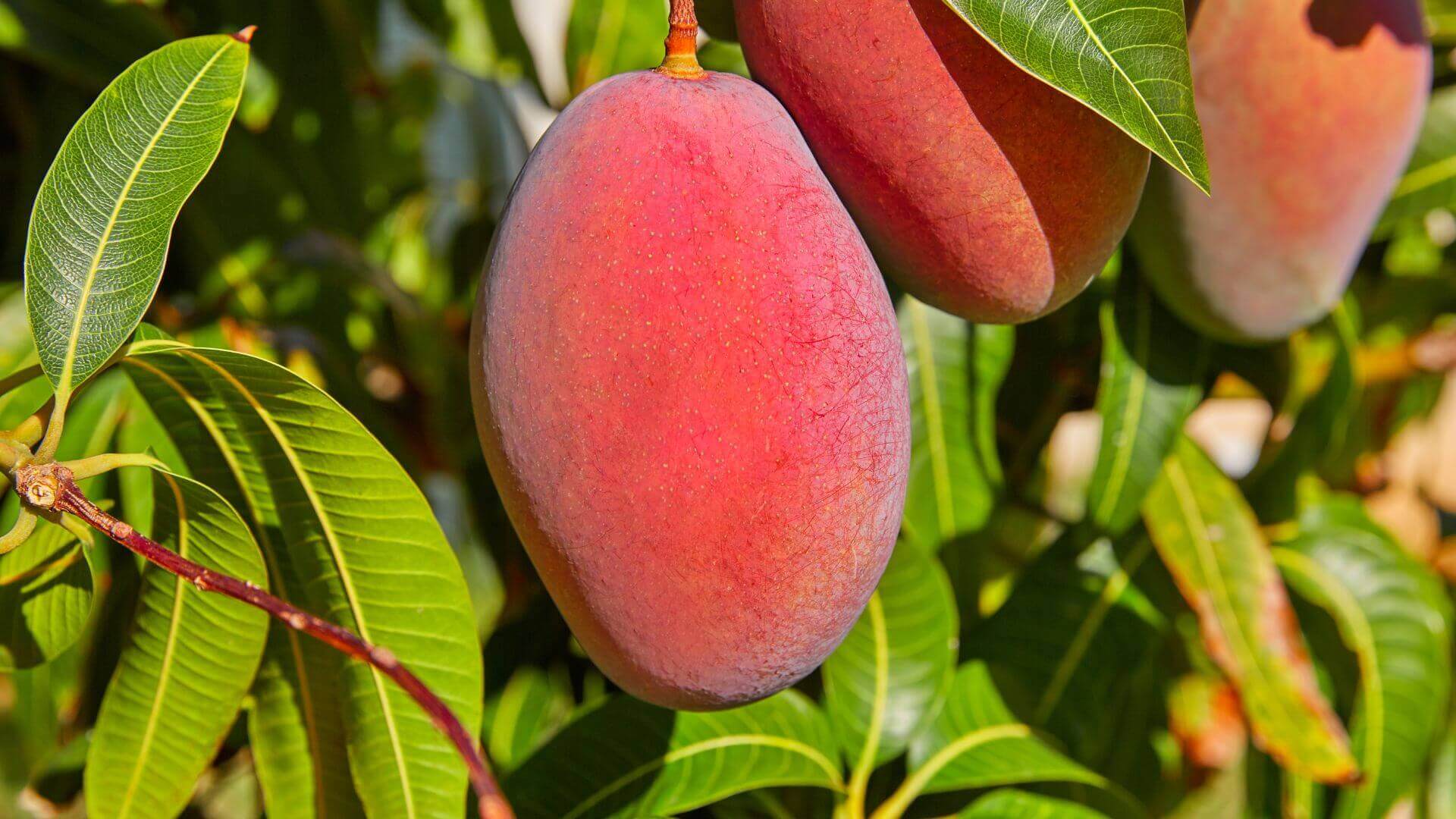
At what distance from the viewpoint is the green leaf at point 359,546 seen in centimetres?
56

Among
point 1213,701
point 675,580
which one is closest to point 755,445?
point 675,580

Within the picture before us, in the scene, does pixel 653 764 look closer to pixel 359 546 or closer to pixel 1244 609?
pixel 359 546

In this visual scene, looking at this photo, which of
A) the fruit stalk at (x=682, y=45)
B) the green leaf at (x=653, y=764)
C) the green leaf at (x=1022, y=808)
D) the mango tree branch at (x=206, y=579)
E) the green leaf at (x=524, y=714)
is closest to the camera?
the mango tree branch at (x=206, y=579)

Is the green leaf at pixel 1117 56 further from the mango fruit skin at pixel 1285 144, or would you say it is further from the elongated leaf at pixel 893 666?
the elongated leaf at pixel 893 666

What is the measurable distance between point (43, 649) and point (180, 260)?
1.65ft

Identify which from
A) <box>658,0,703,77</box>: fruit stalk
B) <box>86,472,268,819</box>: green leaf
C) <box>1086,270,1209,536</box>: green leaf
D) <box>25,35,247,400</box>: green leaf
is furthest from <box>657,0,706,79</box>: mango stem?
<box>1086,270,1209,536</box>: green leaf

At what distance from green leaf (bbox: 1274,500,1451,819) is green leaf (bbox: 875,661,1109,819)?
1.01 feet

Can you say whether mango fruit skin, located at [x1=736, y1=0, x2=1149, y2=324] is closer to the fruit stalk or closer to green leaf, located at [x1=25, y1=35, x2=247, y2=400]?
the fruit stalk

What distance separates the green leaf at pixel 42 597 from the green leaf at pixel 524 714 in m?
0.37

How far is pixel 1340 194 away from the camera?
2.53 ft

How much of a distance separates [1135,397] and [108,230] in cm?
70

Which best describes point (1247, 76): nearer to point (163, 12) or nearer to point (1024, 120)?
point (1024, 120)

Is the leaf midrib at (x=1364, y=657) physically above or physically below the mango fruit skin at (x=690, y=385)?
below

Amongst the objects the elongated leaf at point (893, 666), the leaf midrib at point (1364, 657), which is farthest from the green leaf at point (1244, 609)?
the elongated leaf at point (893, 666)
